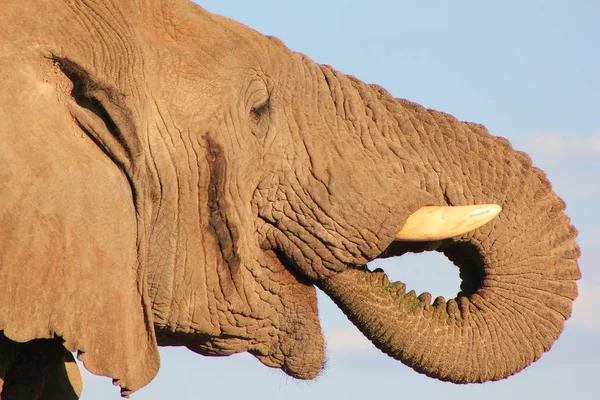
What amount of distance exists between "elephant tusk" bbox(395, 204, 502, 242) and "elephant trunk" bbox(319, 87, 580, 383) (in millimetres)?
121

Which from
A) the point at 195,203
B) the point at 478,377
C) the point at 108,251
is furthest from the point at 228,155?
the point at 478,377

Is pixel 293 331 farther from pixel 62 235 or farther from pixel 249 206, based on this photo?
pixel 62 235

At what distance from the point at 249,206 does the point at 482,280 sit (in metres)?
0.96

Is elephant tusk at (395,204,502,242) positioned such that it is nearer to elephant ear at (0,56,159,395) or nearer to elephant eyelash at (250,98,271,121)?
elephant eyelash at (250,98,271,121)

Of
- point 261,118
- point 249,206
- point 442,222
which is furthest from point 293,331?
point 261,118

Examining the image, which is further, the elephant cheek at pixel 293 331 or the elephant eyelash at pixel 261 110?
the elephant cheek at pixel 293 331

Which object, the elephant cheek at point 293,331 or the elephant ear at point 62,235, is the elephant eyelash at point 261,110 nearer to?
the elephant cheek at point 293,331

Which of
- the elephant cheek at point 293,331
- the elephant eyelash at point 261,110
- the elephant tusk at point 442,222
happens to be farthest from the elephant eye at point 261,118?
the elephant tusk at point 442,222

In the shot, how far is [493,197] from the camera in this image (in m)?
5.90

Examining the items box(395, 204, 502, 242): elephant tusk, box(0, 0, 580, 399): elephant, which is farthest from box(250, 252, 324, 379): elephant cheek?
box(395, 204, 502, 242): elephant tusk

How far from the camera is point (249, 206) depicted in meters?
5.65

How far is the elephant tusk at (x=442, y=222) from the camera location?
5.70m

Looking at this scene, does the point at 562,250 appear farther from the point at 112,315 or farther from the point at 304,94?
the point at 112,315

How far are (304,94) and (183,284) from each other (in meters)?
0.85
